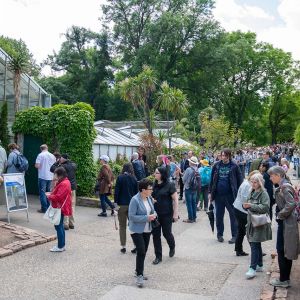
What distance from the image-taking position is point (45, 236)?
9633 mm

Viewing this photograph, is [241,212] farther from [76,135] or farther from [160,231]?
[76,135]

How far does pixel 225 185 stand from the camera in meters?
9.78

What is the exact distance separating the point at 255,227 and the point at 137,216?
5.97 feet

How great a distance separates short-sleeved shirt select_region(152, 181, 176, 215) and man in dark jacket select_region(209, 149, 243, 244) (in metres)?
1.83

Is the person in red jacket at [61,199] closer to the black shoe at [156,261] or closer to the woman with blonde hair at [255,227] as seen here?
the black shoe at [156,261]

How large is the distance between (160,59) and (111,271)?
34.0 meters

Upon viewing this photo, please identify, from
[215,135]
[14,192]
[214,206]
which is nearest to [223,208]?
[214,206]

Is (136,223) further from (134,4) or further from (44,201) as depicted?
(134,4)

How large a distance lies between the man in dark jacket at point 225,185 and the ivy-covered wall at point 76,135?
6.36 m

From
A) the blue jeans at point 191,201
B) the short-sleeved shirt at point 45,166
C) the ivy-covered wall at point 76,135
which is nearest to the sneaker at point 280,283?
the blue jeans at point 191,201

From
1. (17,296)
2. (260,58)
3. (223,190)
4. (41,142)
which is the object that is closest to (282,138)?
(260,58)

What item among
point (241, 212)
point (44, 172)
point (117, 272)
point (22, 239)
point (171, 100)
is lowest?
point (117, 272)

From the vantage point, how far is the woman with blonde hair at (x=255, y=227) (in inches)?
281

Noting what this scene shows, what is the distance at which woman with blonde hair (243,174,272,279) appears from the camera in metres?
7.15
